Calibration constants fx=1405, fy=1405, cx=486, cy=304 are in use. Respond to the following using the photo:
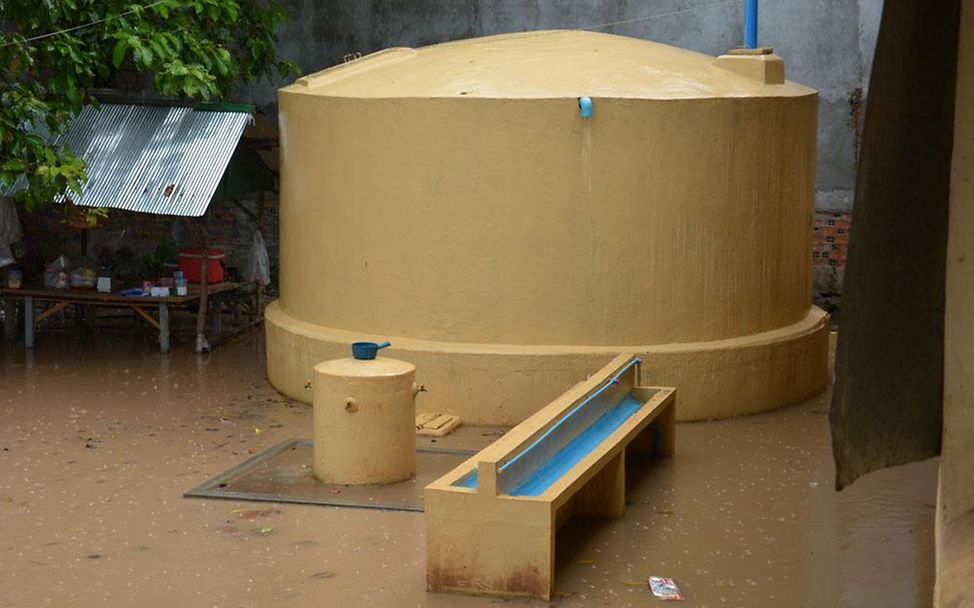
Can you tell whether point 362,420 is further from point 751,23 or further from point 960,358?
point 960,358

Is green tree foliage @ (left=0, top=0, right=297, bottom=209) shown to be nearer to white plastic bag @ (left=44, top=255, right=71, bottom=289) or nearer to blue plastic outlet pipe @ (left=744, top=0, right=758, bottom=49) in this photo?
white plastic bag @ (left=44, top=255, right=71, bottom=289)

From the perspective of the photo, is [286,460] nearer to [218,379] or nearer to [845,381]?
[218,379]

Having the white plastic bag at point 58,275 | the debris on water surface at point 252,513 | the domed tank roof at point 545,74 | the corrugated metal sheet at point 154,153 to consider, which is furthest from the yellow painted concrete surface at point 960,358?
the white plastic bag at point 58,275

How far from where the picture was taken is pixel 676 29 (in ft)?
47.3

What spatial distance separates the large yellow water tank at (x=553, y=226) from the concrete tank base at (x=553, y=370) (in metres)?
0.01

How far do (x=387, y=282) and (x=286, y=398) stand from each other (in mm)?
1433

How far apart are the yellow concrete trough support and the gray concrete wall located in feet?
21.2

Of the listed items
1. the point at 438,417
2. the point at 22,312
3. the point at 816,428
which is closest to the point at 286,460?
the point at 438,417

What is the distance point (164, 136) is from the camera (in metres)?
12.4

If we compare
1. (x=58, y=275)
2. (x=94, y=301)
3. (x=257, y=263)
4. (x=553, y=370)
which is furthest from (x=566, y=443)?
(x=58, y=275)

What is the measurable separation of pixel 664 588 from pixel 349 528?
1933mm

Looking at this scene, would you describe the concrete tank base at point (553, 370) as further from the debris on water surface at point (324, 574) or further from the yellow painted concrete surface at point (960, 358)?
the yellow painted concrete surface at point (960, 358)

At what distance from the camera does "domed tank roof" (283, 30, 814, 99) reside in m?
10.4

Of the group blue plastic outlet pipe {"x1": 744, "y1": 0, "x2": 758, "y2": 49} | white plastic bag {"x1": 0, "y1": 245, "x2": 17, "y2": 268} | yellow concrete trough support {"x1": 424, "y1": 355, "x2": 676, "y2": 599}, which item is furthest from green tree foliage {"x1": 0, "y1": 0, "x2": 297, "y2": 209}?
yellow concrete trough support {"x1": 424, "y1": 355, "x2": 676, "y2": 599}
